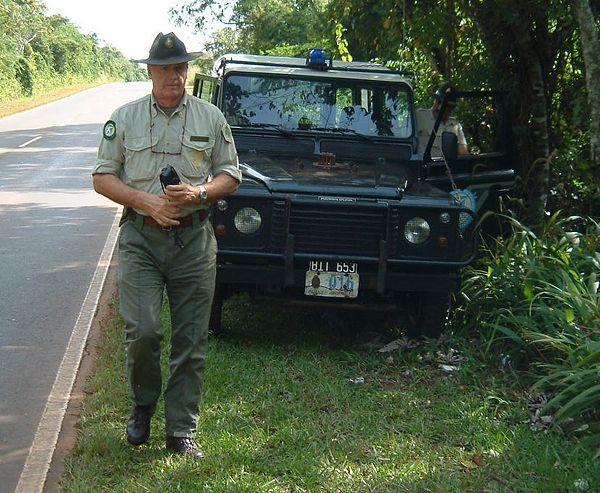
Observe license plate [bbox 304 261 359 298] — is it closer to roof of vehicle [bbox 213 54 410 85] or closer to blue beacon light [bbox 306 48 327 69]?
roof of vehicle [bbox 213 54 410 85]

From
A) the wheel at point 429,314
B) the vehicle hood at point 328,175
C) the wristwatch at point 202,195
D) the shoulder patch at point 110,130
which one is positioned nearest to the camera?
the wristwatch at point 202,195

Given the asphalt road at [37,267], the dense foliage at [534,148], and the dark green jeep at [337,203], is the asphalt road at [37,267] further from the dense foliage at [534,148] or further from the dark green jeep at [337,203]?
the dense foliage at [534,148]

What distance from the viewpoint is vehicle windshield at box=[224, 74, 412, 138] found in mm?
7406

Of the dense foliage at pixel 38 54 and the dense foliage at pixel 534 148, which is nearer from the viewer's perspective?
the dense foliage at pixel 534 148

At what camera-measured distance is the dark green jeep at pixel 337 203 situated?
614cm

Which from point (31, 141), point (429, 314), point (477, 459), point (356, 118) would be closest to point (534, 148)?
point (356, 118)

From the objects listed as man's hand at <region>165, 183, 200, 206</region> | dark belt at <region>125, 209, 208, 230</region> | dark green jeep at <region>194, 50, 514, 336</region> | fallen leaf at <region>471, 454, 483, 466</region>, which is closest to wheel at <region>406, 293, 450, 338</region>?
dark green jeep at <region>194, 50, 514, 336</region>

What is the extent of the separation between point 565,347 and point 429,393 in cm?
83

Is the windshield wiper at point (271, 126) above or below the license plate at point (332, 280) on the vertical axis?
above

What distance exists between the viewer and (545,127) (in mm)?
8812

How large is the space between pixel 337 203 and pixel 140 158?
1.93 meters

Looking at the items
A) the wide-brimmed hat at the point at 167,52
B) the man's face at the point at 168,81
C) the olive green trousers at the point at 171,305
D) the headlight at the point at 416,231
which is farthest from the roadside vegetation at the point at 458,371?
the wide-brimmed hat at the point at 167,52

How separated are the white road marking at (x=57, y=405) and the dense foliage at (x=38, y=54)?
124 feet

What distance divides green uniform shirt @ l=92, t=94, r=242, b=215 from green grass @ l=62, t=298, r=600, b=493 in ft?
3.90
